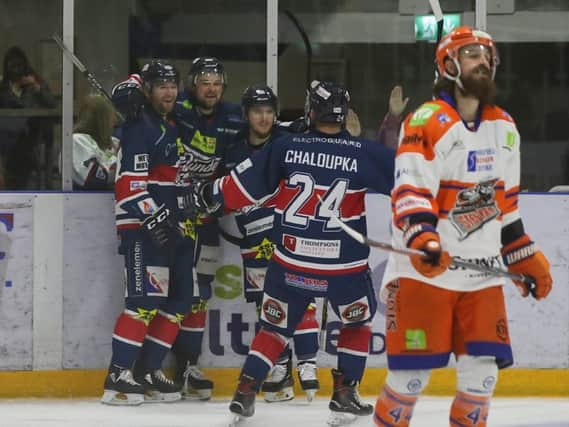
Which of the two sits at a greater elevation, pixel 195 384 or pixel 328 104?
pixel 328 104

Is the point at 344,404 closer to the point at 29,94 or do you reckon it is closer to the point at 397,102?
the point at 397,102

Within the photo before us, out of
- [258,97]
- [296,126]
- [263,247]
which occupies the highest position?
[258,97]

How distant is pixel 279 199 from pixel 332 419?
85cm

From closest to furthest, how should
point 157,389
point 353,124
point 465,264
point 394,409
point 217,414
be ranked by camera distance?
point 465,264 < point 394,409 < point 217,414 < point 157,389 < point 353,124

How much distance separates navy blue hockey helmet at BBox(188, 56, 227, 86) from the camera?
5.59 meters

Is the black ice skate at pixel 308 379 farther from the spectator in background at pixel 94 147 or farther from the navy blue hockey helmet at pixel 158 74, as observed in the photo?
the navy blue hockey helmet at pixel 158 74

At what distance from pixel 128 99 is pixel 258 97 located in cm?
51

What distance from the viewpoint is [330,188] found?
16.3 feet

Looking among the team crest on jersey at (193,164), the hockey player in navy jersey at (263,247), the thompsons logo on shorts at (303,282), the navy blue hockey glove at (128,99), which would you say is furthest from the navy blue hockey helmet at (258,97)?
the thompsons logo on shorts at (303,282)

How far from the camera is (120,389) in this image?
555 centimetres

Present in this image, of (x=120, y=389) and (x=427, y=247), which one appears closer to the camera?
(x=427, y=247)

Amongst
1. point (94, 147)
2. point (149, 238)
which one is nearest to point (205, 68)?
point (94, 147)

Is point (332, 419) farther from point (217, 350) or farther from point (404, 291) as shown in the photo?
point (404, 291)

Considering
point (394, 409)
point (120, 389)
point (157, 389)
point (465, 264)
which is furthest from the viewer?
point (157, 389)
